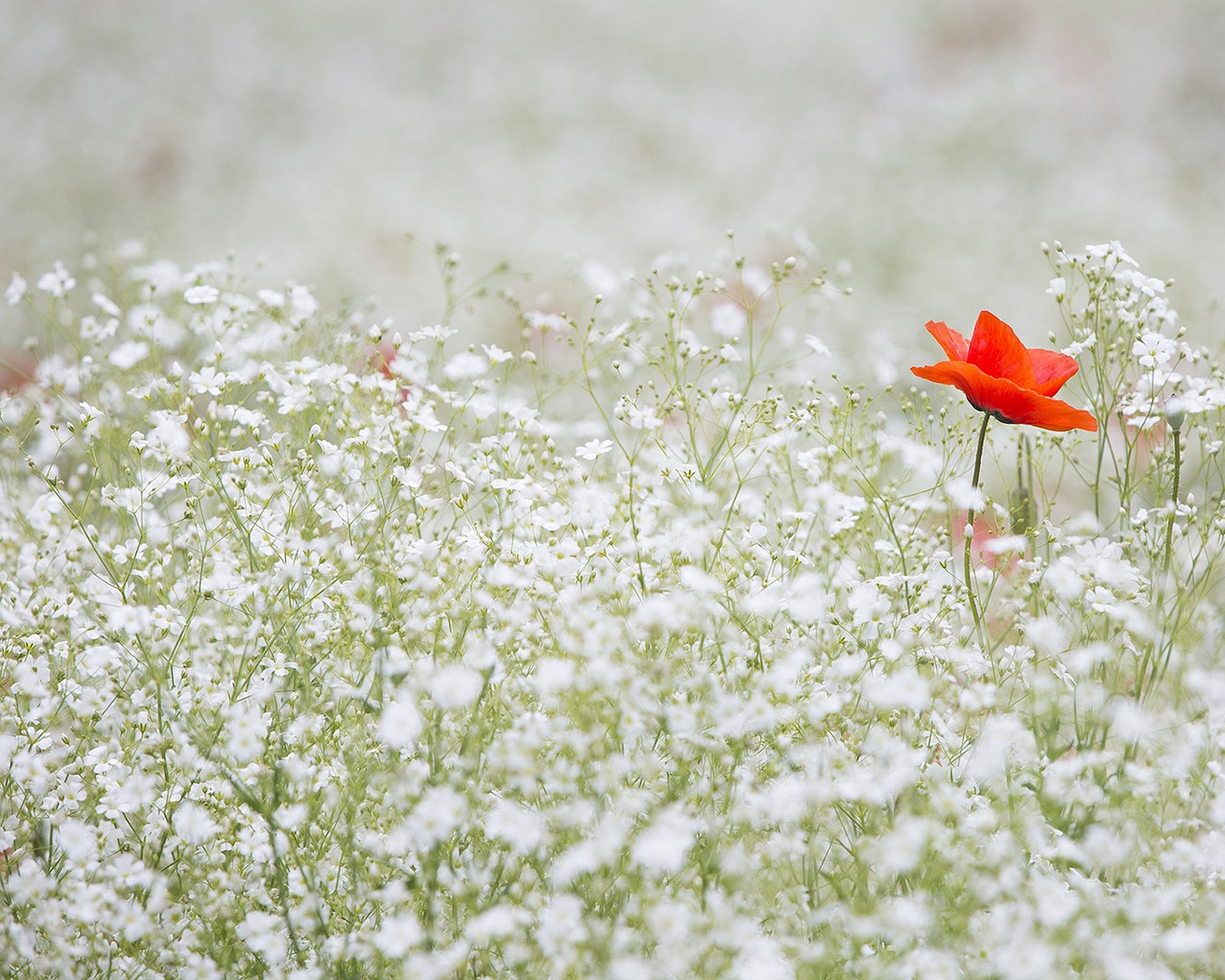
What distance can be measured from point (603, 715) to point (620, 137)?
6.36 m

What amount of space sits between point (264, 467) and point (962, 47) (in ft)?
23.3

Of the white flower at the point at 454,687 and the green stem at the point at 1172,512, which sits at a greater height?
the green stem at the point at 1172,512

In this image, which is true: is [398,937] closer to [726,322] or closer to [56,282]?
[726,322]

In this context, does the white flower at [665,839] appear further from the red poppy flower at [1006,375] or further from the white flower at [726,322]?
the white flower at [726,322]

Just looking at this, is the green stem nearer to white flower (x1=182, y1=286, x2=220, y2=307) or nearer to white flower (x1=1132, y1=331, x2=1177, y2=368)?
white flower (x1=1132, y1=331, x2=1177, y2=368)

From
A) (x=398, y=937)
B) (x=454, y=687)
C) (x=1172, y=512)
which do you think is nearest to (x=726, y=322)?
(x=1172, y=512)

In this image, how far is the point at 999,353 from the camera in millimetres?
1757

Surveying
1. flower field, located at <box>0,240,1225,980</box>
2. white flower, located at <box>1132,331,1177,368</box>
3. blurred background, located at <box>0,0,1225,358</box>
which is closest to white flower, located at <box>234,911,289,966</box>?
flower field, located at <box>0,240,1225,980</box>

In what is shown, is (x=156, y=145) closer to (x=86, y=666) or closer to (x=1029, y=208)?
(x=1029, y=208)

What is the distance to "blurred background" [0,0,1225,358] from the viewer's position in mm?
5992

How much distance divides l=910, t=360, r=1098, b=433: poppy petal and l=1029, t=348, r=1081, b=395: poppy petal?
2.5 inches

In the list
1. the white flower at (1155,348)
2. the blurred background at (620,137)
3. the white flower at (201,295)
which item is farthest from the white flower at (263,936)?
the blurred background at (620,137)

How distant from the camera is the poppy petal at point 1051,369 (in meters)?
1.74

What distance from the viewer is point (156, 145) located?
273 inches
